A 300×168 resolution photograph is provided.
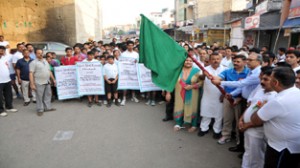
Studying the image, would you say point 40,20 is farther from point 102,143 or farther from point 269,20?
point 102,143

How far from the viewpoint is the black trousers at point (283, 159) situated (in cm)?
243

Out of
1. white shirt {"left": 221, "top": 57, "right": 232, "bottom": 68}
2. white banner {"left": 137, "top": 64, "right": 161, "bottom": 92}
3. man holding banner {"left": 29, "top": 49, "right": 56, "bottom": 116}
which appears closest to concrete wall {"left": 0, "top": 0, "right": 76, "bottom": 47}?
man holding banner {"left": 29, "top": 49, "right": 56, "bottom": 116}

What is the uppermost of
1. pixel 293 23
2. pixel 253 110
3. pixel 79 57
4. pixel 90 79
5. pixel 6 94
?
→ pixel 293 23

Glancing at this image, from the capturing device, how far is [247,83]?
3.69 meters

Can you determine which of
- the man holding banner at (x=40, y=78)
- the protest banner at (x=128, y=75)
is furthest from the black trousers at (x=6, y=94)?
the protest banner at (x=128, y=75)

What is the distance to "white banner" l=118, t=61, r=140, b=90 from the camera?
7.11 metres

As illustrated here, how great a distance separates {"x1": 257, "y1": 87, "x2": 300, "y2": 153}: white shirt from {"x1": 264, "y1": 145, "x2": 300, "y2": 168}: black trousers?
0.05 meters

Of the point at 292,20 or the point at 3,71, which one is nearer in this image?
the point at 3,71

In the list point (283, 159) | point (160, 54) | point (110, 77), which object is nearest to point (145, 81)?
point (110, 77)

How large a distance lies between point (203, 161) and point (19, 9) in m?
20.7

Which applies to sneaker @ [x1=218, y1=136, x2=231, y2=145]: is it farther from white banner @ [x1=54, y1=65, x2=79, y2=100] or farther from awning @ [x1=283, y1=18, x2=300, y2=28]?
awning @ [x1=283, y1=18, x2=300, y2=28]

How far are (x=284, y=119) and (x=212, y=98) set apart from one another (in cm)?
226

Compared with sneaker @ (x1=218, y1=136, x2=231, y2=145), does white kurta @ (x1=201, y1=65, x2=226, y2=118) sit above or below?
above

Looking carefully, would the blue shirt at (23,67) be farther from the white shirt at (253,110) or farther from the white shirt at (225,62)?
the white shirt at (253,110)
